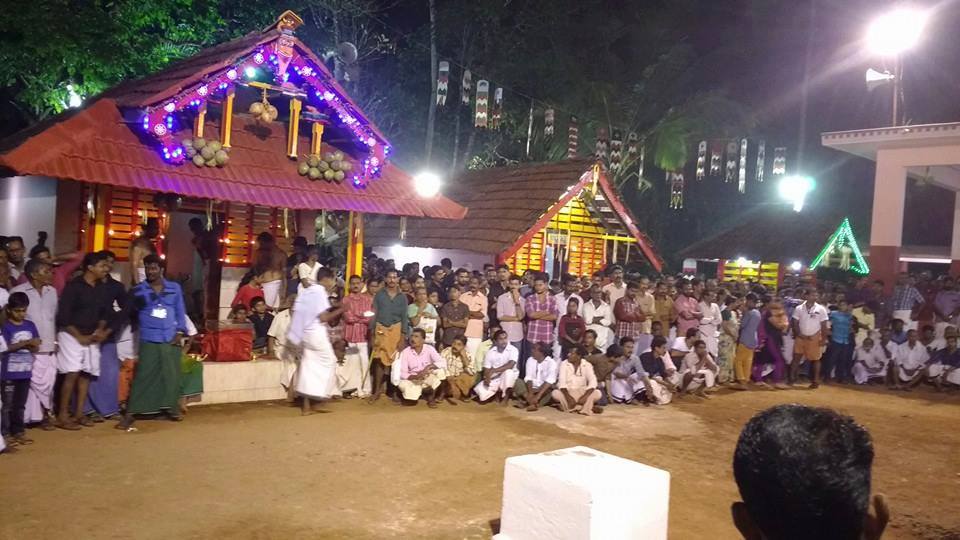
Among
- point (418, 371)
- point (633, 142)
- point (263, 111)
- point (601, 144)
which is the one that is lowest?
point (418, 371)

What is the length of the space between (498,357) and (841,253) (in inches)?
698

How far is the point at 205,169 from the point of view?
10.4 m

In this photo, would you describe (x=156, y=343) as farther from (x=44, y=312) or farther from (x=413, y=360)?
(x=413, y=360)

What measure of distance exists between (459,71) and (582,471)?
24531mm

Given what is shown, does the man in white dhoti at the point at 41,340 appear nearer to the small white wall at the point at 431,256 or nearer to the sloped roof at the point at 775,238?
the small white wall at the point at 431,256

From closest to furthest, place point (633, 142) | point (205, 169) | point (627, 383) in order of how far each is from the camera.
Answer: point (205, 169) < point (627, 383) < point (633, 142)

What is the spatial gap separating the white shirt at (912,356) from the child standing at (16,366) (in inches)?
583

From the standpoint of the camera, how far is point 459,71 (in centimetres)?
2738

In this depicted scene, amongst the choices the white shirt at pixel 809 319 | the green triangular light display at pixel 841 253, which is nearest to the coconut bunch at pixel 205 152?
the white shirt at pixel 809 319

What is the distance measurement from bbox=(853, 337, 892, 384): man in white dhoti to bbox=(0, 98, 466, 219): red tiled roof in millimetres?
8767

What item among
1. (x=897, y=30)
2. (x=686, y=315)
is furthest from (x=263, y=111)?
(x=897, y=30)

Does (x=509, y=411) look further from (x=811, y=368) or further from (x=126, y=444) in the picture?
(x=811, y=368)

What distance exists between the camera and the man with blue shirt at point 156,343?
8.48 metres

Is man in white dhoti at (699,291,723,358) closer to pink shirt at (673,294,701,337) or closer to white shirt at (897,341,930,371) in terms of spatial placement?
pink shirt at (673,294,701,337)
